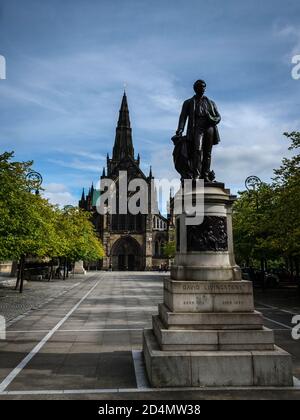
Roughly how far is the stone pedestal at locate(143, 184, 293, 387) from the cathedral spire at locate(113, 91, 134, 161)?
91052 millimetres

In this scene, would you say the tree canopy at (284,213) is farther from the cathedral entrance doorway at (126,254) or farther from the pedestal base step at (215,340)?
the cathedral entrance doorway at (126,254)

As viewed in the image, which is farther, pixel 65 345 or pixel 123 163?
pixel 123 163

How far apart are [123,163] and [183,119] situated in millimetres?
81571

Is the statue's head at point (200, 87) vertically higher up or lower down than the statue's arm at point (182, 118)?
higher up

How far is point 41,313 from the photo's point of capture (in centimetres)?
1639

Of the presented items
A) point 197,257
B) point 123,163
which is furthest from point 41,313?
point 123,163

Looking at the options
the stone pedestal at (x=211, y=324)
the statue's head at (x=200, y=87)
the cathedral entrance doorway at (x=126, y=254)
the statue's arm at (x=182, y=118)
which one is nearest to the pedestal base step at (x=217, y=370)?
the stone pedestal at (x=211, y=324)

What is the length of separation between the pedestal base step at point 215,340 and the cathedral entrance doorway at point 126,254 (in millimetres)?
79925

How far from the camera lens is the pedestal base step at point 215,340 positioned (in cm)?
660

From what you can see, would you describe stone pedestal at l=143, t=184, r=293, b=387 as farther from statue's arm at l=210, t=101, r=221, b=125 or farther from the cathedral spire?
the cathedral spire

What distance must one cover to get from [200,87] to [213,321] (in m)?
4.73

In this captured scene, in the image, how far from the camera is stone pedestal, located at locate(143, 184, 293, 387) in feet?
20.7

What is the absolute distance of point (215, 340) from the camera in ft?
21.8
